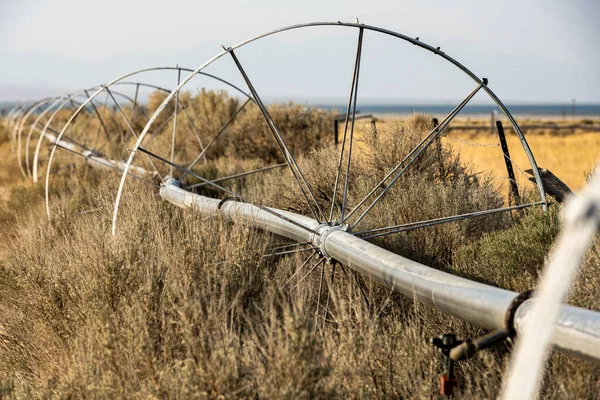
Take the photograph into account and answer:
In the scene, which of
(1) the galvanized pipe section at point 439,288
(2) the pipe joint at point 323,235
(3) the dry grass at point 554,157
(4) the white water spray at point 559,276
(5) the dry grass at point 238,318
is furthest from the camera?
(3) the dry grass at point 554,157

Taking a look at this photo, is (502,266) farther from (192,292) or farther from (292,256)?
(192,292)

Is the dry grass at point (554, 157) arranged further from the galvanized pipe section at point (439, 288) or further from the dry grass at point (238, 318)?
the galvanized pipe section at point (439, 288)

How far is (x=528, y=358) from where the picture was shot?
5.27 ft

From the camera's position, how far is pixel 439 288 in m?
3.88

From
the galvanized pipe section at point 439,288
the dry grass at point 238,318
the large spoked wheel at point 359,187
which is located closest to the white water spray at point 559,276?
the galvanized pipe section at point 439,288

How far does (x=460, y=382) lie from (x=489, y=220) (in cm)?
356

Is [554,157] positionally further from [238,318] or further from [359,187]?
[238,318]

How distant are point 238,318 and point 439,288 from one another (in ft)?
4.32

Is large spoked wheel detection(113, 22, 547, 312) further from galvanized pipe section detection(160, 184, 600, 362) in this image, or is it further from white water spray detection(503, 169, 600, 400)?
white water spray detection(503, 169, 600, 400)

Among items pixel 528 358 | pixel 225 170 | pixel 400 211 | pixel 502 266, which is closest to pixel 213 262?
pixel 502 266

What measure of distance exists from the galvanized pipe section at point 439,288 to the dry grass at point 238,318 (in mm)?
238

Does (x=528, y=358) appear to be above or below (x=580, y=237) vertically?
below

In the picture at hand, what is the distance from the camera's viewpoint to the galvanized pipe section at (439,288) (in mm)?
2832

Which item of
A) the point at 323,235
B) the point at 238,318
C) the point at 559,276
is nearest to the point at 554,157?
the point at 323,235
